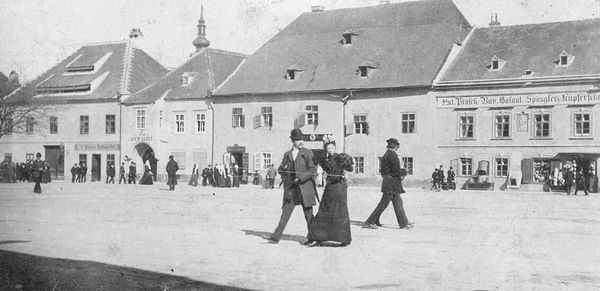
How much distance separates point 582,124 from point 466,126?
236 inches

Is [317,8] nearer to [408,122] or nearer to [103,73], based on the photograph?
[408,122]

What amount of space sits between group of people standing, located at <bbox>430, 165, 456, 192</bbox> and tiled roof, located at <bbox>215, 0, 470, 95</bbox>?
201 inches

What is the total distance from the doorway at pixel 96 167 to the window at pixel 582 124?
101 ft

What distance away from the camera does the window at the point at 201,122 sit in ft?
158

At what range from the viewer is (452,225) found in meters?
15.9


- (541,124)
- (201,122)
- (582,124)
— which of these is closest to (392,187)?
(582,124)

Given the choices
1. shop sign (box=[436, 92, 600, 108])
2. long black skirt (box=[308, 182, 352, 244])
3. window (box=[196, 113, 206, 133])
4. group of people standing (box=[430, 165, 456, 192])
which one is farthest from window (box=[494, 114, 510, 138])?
long black skirt (box=[308, 182, 352, 244])

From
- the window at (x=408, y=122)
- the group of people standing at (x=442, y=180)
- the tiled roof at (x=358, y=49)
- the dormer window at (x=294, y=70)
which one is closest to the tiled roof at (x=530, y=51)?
the tiled roof at (x=358, y=49)

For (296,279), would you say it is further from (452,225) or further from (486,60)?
(486,60)

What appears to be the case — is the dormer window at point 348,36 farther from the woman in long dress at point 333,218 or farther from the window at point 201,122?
the woman in long dress at point 333,218

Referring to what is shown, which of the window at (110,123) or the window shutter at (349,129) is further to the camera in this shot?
the window at (110,123)

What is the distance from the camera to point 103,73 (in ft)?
176

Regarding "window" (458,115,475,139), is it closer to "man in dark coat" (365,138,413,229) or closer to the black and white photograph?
the black and white photograph

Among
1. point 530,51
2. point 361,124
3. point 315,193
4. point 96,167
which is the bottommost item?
point 96,167
